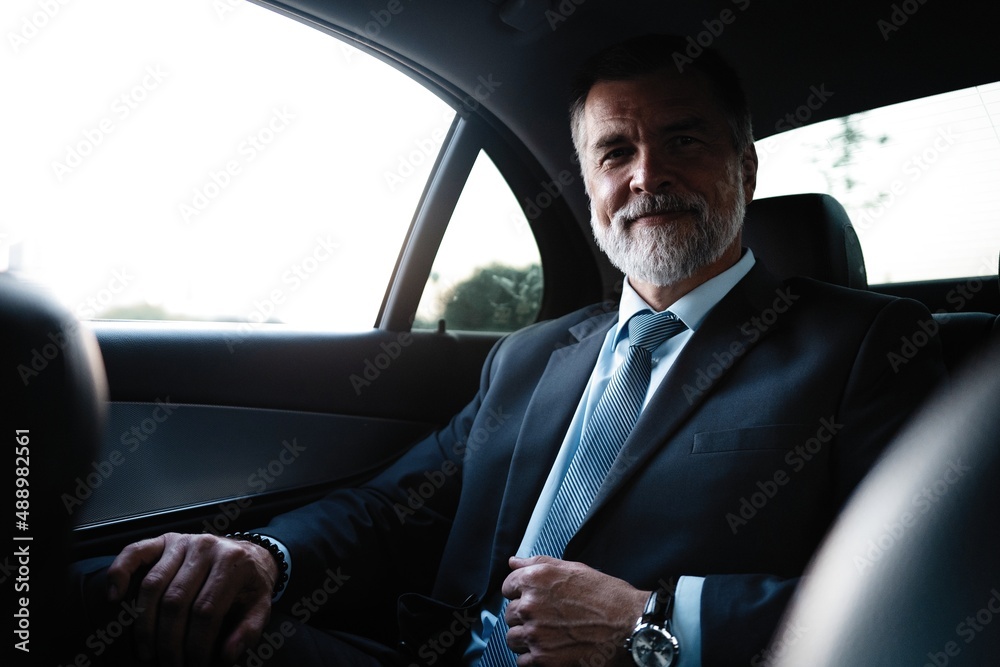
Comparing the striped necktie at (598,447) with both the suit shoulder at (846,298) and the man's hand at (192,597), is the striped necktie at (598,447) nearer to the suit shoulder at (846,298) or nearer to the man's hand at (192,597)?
the suit shoulder at (846,298)

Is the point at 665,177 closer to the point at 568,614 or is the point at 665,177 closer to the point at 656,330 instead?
the point at 656,330

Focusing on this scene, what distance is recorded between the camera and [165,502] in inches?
69.4

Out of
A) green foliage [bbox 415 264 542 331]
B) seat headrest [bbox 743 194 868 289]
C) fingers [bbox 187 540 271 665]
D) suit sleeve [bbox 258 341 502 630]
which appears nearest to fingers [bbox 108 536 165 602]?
fingers [bbox 187 540 271 665]

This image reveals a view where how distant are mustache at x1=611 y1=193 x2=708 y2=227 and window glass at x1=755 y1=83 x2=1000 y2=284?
0.60 metres

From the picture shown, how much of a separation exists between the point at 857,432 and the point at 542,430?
60 centimetres

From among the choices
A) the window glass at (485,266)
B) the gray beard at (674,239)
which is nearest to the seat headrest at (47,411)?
the gray beard at (674,239)

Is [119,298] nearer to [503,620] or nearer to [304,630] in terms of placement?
[304,630]

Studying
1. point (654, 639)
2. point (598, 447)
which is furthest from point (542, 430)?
point (654, 639)

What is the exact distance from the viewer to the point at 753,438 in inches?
51.3

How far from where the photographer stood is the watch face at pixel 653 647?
1125 millimetres

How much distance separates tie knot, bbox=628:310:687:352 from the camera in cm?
153

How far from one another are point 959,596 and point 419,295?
1.70 m

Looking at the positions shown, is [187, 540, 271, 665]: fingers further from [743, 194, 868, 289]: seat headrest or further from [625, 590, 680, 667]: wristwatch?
[743, 194, 868, 289]: seat headrest

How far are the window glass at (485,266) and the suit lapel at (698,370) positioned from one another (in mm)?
1107
